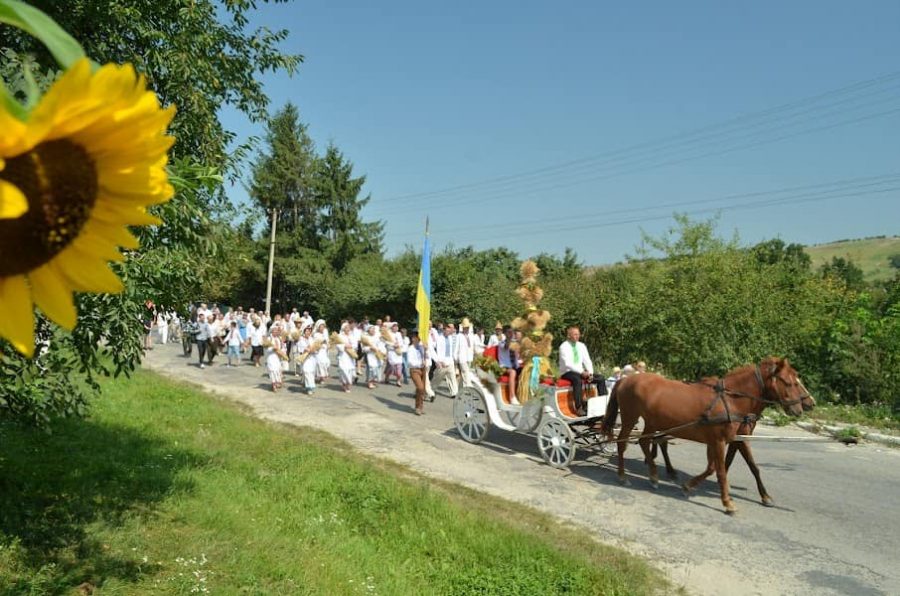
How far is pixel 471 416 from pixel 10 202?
10680mm

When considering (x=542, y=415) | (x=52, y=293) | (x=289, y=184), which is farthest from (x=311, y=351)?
(x=289, y=184)

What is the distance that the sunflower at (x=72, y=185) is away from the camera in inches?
28.5

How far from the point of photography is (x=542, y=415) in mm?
10031

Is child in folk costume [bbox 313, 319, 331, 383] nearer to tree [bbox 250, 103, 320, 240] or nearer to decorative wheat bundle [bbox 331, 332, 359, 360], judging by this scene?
decorative wheat bundle [bbox 331, 332, 359, 360]

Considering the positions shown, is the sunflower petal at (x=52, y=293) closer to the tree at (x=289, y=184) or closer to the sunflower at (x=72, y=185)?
the sunflower at (x=72, y=185)

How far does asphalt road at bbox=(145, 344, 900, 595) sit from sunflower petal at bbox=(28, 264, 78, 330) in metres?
6.17

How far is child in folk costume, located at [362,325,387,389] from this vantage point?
17.9m

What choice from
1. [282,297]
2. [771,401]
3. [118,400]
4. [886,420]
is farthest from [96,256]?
[282,297]

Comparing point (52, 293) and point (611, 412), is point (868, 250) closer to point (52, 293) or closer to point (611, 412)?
point (611, 412)

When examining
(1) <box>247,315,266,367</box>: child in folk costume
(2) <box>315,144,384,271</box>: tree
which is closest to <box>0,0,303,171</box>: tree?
(1) <box>247,315,266,367</box>: child in folk costume

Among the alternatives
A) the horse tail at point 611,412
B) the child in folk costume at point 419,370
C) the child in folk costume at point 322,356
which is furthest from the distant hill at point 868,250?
the horse tail at point 611,412

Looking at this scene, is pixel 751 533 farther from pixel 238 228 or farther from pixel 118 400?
pixel 118 400

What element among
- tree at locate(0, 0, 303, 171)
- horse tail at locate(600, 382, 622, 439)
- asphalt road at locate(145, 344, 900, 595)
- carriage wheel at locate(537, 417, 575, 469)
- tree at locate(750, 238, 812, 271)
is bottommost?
asphalt road at locate(145, 344, 900, 595)

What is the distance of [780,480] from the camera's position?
944 cm
